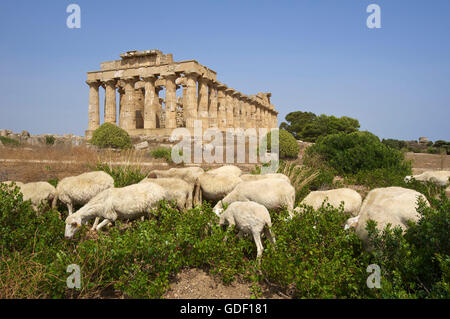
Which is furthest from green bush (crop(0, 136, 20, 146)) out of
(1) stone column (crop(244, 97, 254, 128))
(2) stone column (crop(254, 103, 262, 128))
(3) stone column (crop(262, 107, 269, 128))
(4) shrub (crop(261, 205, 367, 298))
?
(3) stone column (crop(262, 107, 269, 128))

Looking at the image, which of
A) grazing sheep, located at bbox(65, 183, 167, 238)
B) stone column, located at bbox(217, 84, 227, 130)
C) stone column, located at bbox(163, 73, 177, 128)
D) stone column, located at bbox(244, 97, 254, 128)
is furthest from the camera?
stone column, located at bbox(244, 97, 254, 128)

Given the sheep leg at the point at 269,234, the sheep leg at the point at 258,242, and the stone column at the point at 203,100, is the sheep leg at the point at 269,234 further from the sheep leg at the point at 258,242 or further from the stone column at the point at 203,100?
the stone column at the point at 203,100

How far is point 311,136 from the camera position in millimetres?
52844

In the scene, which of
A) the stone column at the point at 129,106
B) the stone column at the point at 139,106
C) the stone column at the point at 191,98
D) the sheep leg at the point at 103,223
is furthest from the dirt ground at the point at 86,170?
the stone column at the point at 139,106

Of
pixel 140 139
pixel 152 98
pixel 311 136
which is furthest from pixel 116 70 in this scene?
pixel 311 136

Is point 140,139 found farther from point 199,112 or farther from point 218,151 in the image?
point 218,151

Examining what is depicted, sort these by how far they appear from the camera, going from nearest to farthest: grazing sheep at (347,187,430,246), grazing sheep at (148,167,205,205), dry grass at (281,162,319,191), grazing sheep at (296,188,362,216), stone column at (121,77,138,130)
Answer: grazing sheep at (347,187,430,246) < grazing sheep at (296,188,362,216) < grazing sheep at (148,167,205,205) < dry grass at (281,162,319,191) < stone column at (121,77,138,130)

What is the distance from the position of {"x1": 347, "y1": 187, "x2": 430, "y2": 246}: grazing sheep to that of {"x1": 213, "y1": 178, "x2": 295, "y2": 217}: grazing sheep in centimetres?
155

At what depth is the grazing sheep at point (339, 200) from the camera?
6.15m

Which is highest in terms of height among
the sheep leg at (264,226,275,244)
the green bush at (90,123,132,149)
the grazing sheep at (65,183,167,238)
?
the green bush at (90,123,132,149)

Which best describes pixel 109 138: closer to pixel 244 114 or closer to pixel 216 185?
pixel 216 185

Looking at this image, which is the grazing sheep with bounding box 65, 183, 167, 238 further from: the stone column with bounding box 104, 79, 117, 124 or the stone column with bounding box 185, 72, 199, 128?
the stone column with bounding box 104, 79, 117, 124

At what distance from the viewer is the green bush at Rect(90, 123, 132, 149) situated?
71.1 feet

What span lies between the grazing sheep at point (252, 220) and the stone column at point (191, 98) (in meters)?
22.4
